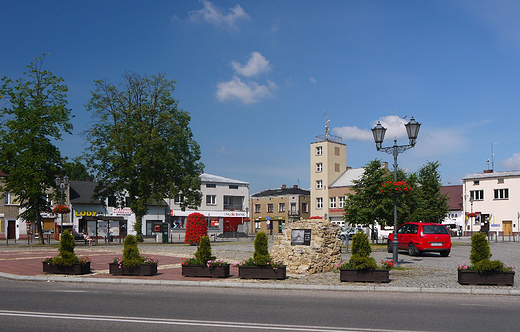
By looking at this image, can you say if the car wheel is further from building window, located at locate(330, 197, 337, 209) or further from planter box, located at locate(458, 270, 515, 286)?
building window, located at locate(330, 197, 337, 209)

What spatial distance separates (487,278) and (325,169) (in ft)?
193

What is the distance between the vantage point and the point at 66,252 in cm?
1593

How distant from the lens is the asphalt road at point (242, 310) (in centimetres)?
760

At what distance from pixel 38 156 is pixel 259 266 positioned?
25.7 m

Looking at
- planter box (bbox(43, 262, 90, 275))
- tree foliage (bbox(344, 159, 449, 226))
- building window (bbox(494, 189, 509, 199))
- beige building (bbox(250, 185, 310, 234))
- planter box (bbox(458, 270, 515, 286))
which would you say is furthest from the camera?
beige building (bbox(250, 185, 310, 234))

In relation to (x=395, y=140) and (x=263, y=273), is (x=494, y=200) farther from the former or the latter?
(x=263, y=273)

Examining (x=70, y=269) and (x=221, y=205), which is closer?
(x=70, y=269)

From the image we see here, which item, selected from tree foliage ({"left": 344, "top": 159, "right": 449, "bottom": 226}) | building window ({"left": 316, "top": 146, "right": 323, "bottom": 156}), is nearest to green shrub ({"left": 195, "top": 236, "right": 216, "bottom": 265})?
tree foliage ({"left": 344, "top": 159, "right": 449, "bottom": 226})

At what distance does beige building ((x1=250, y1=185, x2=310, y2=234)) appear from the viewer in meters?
76.3

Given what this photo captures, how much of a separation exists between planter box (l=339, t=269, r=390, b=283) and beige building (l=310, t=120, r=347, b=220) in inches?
2262

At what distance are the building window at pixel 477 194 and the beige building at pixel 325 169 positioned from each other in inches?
→ 716

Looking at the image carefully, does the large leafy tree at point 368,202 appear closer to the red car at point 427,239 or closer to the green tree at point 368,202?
the green tree at point 368,202

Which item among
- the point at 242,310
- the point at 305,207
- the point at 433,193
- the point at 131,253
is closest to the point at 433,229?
the point at 131,253

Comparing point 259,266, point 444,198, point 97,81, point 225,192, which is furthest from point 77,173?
point 259,266
